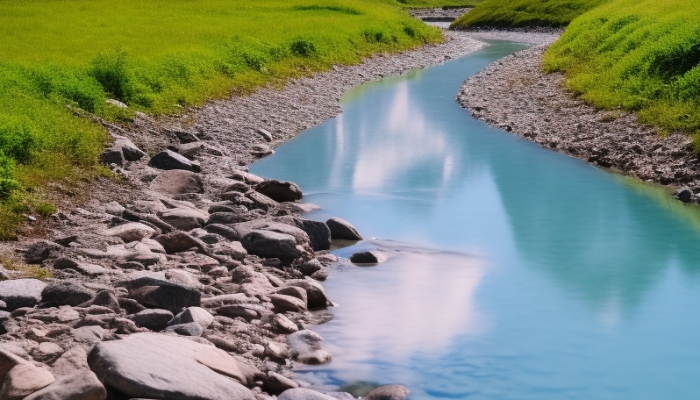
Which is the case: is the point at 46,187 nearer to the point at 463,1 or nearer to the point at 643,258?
the point at 643,258

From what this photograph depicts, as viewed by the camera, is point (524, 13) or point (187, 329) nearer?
point (187, 329)

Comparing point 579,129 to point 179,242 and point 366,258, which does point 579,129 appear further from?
point 179,242

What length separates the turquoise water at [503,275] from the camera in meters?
10.8

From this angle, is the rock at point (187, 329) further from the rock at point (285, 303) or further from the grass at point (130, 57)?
the grass at point (130, 57)

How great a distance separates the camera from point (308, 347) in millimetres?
11062

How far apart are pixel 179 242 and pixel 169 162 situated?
6.46 m

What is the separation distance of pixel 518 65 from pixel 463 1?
97989 mm

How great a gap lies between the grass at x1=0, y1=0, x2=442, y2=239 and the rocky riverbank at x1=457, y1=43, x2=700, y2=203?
A: 343 inches

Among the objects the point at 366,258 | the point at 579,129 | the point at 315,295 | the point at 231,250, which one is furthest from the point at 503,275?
the point at 579,129

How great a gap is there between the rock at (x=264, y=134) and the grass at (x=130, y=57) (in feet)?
8.39

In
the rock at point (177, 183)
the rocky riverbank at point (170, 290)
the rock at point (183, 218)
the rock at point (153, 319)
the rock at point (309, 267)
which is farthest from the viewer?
the rock at point (177, 183)

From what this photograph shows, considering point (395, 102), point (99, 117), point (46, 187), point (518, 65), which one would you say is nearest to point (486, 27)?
point (518, 65)

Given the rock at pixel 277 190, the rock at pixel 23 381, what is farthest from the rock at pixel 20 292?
the rock at pixel 277 190

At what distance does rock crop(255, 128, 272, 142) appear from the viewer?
Answer: 2650 cm
